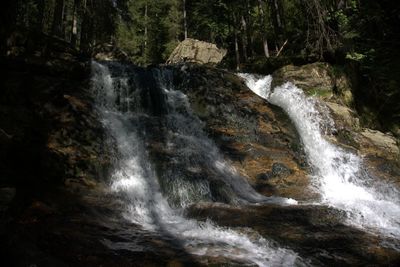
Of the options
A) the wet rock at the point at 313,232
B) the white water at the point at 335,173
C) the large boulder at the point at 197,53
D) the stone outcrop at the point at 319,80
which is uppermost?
the large boulder at the point at 197,53

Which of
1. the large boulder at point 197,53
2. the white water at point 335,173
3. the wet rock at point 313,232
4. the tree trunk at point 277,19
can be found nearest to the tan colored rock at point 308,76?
the white water at point 335,173

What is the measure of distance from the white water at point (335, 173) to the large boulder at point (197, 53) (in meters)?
12.1

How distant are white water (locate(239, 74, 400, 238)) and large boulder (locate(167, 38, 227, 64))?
1209 cm

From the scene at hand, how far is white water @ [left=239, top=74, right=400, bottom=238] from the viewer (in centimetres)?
900

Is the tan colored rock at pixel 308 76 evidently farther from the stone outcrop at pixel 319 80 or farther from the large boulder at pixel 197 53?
the large boulder at pixel 197 53

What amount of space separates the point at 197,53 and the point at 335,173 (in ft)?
61.5

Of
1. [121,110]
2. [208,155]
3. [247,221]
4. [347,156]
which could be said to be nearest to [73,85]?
[121,110]

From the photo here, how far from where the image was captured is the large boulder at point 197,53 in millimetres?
29188

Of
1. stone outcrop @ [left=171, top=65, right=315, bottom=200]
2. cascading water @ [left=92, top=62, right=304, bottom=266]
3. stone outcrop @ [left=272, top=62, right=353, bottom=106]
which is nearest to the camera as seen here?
cascading water @ [left=92, top=62, right=304, bottom=266]

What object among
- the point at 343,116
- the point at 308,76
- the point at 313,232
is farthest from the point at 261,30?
the point at 313,232

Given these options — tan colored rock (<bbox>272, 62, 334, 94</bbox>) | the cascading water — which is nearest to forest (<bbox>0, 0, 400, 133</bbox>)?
tan colored rock (<bbox>272, 62, 334, 94</bbox>)

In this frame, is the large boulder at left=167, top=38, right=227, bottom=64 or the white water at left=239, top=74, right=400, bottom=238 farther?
the large boulder at left=167, top=38, right=227, bottom=64

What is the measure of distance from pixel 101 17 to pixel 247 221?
8872 millimetres

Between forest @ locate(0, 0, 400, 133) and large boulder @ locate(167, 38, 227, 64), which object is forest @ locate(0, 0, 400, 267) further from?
large boulder @ locate(167, 38, 227, 64)
